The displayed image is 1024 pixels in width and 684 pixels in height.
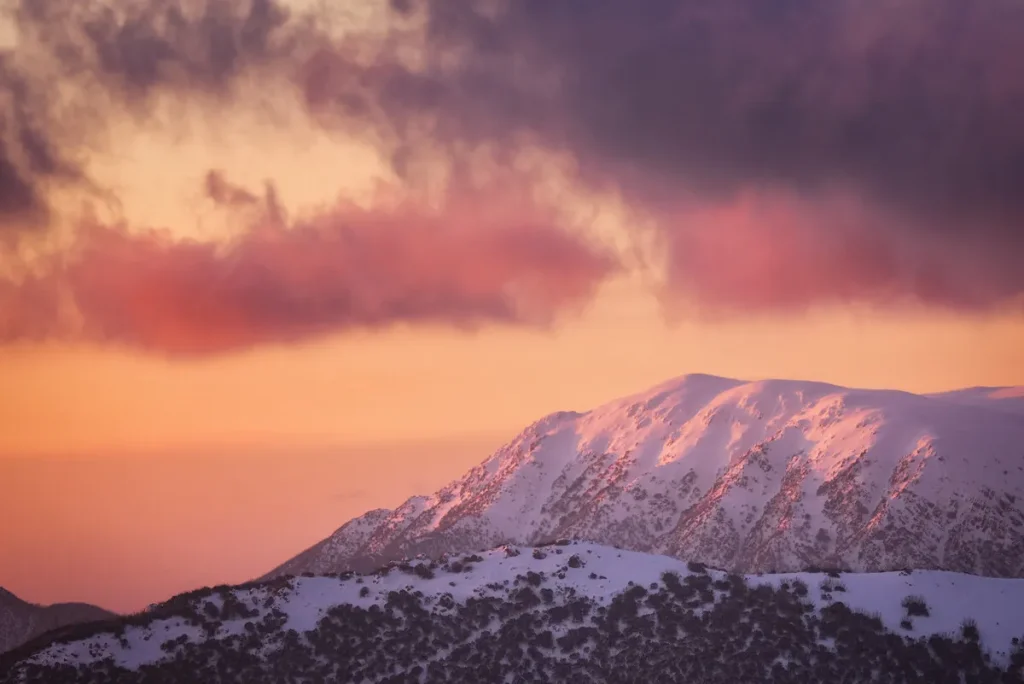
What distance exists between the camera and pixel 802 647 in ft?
346

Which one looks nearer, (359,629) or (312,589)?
(359,629)

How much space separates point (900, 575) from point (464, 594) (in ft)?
138

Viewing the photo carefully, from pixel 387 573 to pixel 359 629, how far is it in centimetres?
1301

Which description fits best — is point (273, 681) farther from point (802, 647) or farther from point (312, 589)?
point (802, 647)

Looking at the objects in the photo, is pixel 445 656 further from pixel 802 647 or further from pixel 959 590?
pixel 959 590

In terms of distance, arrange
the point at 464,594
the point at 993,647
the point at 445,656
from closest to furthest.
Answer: the point at 993,647
the point at 445,656
the point at 464,594

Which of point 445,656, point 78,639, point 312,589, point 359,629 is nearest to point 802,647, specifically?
point 445,656

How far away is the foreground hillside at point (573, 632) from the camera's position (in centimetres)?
10262

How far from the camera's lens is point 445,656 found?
4350 inches

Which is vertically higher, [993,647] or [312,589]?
[312,589]

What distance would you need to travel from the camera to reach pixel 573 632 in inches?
4432

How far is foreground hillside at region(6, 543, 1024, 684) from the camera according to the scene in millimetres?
102625

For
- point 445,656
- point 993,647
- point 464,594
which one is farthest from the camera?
point 464,594

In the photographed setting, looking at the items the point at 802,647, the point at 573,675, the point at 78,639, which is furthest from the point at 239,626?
the point at 802,647
